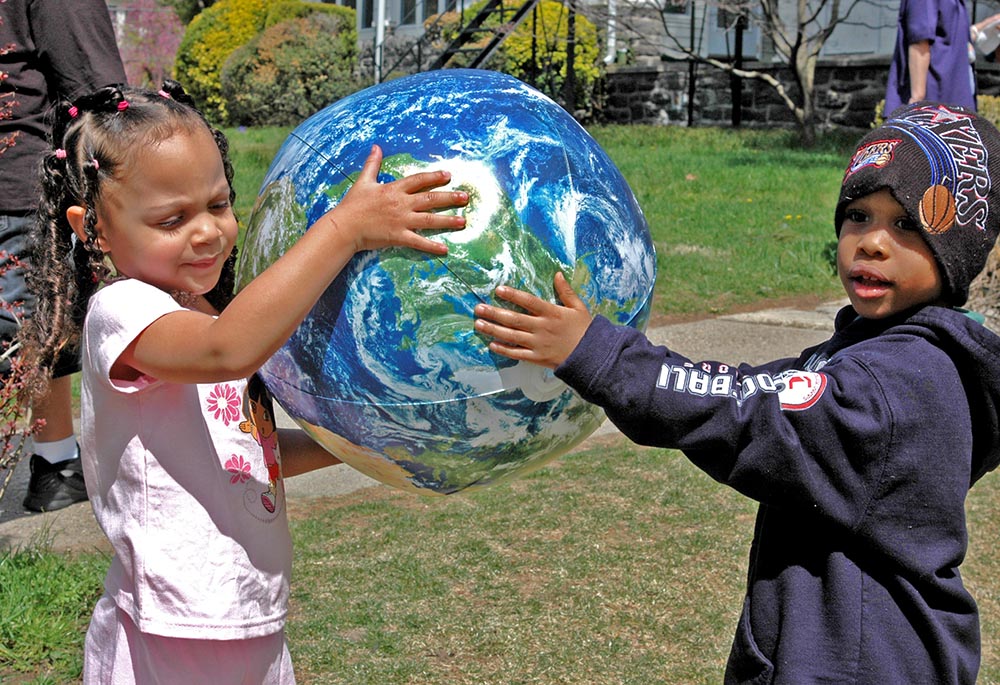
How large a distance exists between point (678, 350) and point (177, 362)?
16.3ft

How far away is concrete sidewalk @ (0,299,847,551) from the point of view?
14.7 feet

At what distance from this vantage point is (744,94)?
1825 cm

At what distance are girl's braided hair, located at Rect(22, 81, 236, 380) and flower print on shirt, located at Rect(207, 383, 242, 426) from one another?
33cm

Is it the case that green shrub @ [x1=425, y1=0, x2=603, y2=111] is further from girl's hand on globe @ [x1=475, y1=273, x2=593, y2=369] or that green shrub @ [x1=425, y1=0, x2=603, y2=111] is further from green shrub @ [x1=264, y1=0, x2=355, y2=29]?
girl's hand on globe @ [x1=475, y1=273, x2=593, y2=369]

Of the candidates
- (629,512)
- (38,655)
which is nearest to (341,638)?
(38,655)

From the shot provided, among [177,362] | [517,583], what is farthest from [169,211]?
[517,583]

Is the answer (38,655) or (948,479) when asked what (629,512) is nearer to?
(38,655)

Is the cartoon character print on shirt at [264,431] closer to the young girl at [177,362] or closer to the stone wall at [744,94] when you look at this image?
the young girl at [177,362]

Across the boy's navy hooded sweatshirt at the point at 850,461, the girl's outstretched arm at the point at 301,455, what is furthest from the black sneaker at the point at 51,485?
the boy's navy hooded sweatshirt at the point at 850,461

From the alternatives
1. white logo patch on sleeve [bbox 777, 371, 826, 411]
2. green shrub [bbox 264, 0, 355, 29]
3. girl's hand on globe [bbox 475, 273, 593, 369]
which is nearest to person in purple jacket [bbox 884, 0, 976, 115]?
white logo patch on sleeve [bbox 777, 371, 826, 411]

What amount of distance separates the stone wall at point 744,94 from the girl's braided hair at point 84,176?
14.5 meters

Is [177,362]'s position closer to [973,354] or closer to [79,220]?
[79,220]

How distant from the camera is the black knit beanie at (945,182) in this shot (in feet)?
7.22

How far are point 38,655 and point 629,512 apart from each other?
231cm
